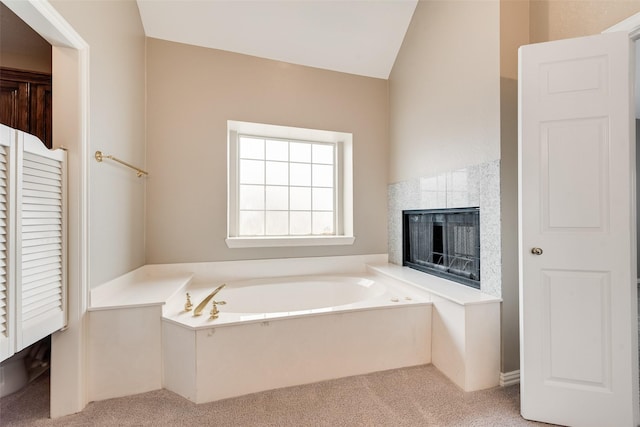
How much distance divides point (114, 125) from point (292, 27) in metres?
1.61

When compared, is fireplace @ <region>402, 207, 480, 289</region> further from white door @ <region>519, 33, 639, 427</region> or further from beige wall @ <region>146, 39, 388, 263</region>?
beige wall @ <region>146, 39, 388, 263</region>

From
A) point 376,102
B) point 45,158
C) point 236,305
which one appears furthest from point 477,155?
point 45,158

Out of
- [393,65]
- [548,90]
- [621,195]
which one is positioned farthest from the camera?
[393,65]

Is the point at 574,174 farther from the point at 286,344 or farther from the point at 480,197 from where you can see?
the point at 286,344

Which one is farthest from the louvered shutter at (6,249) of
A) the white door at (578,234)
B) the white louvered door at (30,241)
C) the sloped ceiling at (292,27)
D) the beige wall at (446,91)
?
the beige wall at (446,91)

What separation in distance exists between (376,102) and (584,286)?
229cm

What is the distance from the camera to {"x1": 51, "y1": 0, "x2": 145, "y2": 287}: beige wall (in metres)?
1.60

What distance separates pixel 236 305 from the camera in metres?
2.32

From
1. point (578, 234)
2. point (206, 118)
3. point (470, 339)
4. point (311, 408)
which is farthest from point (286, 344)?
point (206, 118)

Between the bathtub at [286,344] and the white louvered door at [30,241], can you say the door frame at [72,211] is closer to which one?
the white louvered door at [30,241]

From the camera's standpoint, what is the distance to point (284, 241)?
267 centimetres

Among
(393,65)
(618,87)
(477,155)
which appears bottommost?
(477,155)

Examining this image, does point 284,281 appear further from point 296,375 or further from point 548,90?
point 548,90

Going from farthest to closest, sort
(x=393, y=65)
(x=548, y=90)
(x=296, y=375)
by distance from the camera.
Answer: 1. (x=393, y=65)
2. (x=296, y=375)
3. (x=548, y=90)
